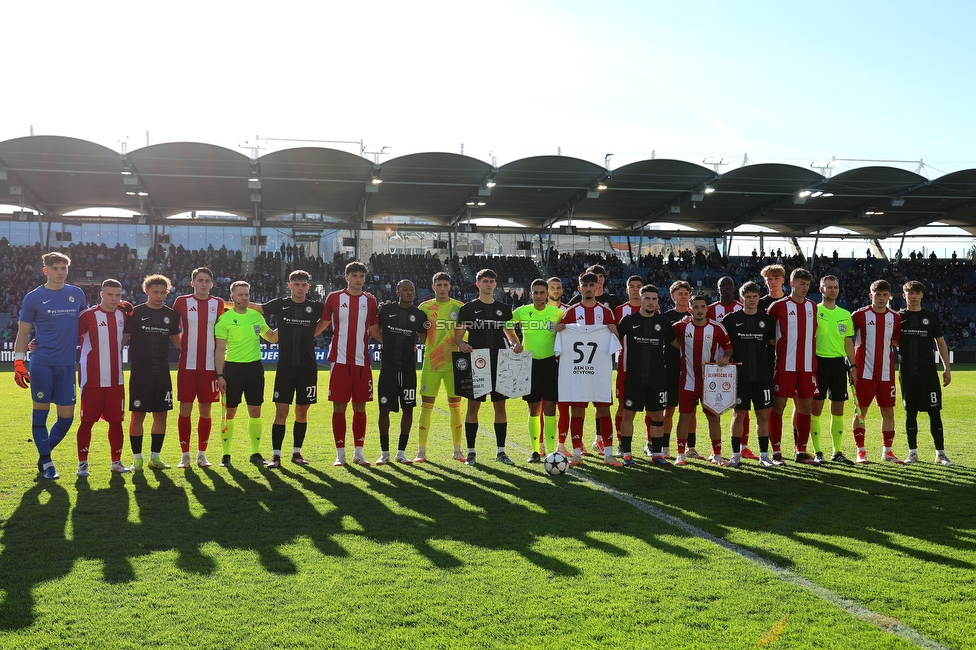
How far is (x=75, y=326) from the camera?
7.25m

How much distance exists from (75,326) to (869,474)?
25.5 feet

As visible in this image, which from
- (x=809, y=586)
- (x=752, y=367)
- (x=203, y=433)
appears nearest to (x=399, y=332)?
(x=203, y=433)

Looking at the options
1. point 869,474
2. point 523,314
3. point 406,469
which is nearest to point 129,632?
point 406,469

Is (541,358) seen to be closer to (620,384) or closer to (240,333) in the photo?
(620,384)

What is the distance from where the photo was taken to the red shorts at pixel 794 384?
805 centimetres

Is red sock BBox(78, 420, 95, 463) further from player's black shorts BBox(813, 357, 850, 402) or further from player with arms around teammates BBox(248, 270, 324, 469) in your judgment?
player's black shorts BBox(813, 357, 850, 402)

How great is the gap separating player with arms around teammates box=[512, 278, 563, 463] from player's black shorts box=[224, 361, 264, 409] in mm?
2789

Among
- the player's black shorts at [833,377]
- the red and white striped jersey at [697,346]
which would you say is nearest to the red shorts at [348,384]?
the red and white striped jersey at [697,346]

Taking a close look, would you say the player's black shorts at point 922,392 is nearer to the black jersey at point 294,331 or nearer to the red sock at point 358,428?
the red sock at point 358,428

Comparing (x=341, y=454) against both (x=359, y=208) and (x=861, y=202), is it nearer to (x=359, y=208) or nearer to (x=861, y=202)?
(x=359, y=208)

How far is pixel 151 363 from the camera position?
751cm

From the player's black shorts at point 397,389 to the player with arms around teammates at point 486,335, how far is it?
2.02ft

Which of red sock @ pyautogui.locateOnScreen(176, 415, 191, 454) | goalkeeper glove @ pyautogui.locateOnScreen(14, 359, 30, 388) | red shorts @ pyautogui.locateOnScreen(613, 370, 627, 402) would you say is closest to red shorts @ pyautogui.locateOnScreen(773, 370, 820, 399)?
red shorts @ pyautogui.locateOnScreen(613, 370, 627, 402)

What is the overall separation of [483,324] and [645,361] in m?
1.72
